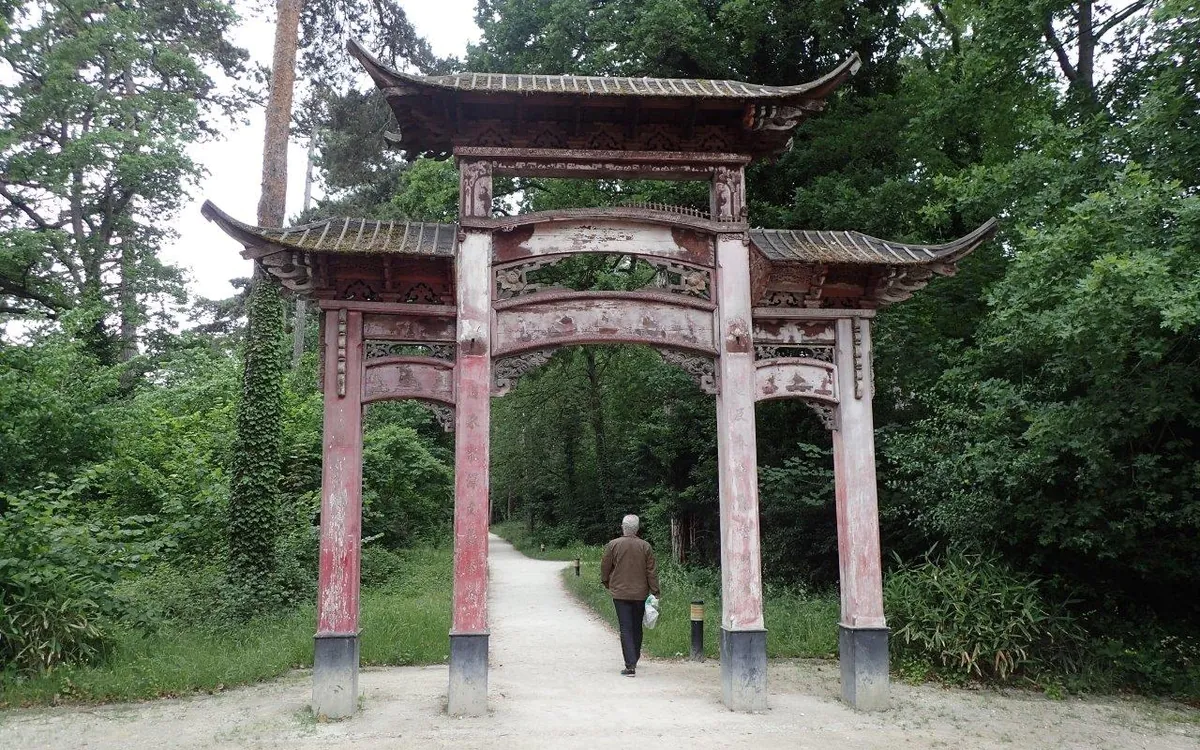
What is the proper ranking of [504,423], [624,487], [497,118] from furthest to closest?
[504,423] → [624,487] → [497,118]

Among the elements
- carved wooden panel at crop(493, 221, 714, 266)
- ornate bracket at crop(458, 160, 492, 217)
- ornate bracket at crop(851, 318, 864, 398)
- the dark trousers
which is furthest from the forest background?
ornate bracket at crop(458, 160, 492, 217)

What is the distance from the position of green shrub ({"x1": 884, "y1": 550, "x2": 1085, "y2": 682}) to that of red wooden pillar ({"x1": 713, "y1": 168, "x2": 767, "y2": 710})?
10.0 feet

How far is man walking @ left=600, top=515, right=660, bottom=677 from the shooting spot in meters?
9.17

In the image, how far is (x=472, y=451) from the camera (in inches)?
298

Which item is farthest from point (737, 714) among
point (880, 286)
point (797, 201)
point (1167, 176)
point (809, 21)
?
point (809, 21)

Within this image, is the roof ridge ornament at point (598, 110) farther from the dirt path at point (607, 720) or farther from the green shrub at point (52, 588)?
the green shrub at point (52, 588)

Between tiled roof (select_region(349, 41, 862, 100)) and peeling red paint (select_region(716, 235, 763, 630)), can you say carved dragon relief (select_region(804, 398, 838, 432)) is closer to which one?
peeling red paint (select_region(716, 235, 763, 630))

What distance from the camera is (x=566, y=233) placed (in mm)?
8109

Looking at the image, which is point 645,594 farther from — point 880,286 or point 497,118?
point 497,118

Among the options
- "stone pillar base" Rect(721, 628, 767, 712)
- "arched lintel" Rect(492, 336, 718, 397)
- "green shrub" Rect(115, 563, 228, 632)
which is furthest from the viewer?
"green shrub" Rect(115, 563, 228, 632)

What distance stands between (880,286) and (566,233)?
3367 mm

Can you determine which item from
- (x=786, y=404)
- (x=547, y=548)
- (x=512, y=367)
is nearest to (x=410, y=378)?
(x=512, y=367)

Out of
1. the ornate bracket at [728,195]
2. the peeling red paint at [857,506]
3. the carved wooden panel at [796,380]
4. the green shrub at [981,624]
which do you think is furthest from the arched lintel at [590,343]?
the green shrub at [981,624]

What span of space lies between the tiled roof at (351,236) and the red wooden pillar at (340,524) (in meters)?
0.71
